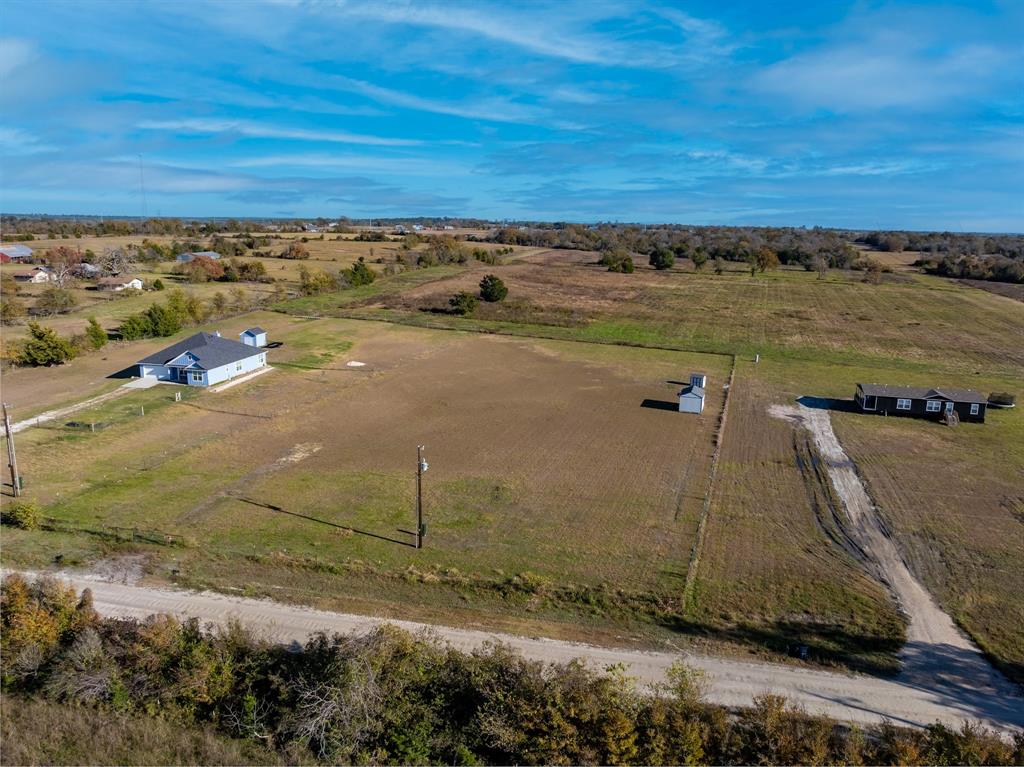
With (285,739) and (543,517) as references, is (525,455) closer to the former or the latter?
(543,517)

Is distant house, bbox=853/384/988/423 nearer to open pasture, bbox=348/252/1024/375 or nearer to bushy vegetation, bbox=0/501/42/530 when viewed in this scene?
open pasture, bbox=348/252/1024/375

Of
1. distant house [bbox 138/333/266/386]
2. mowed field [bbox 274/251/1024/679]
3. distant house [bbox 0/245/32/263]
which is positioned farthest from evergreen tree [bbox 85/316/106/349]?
distant house [bbox 0/245/32/263]

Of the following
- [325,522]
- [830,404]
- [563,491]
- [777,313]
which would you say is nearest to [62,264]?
[325,522]

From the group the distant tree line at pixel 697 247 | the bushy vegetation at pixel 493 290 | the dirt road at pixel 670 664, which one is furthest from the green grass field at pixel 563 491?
the distant tree line at pixel 697 247

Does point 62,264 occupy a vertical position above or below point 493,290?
below

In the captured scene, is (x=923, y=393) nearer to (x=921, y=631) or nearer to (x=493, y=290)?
(x=921, y=631)

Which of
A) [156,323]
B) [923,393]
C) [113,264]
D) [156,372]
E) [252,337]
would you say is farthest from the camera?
[113,264]

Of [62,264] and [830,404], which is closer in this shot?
[830,404]

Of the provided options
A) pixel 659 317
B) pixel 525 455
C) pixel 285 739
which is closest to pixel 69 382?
pixel 525 455
